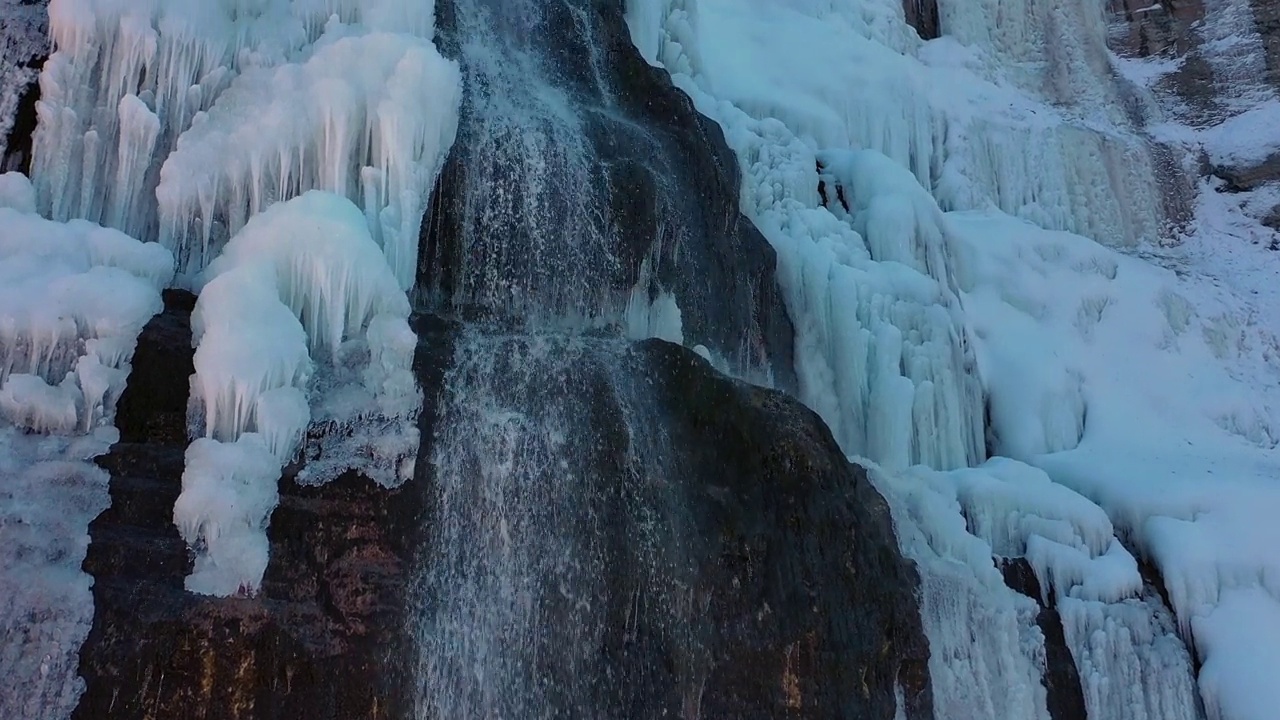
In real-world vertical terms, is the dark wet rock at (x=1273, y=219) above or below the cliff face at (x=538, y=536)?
above

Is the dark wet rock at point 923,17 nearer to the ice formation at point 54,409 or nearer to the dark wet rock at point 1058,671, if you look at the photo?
the dark wet rock at point 1058,671

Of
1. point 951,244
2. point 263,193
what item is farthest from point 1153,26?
point 263,193

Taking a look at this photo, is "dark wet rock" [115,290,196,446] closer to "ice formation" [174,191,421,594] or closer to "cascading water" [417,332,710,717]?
"ice formation" [174,191,421,594]

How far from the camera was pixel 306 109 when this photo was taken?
6379mm

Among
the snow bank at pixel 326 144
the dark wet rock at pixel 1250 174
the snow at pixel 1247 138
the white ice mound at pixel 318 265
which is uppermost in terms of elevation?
the snow at pixel 1247 138

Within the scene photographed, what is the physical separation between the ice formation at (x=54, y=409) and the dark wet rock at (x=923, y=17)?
40.9ft

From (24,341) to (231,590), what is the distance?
5.69ft

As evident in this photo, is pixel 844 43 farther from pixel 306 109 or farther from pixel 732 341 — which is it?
pixel 306 109

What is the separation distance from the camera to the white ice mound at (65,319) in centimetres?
509

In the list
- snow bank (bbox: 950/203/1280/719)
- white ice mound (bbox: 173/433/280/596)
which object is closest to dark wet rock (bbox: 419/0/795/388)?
white ice mound (bbox: 173/433/280/596)

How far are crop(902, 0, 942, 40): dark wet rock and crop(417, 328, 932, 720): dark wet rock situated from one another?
1066 centimetres

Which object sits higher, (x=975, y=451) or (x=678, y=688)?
(x=975, y=451)

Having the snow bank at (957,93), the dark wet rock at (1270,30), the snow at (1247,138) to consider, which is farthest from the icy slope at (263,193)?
the dark wet rock at (1270,30)

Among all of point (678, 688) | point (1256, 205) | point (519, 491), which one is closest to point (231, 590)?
point (519, 491)
